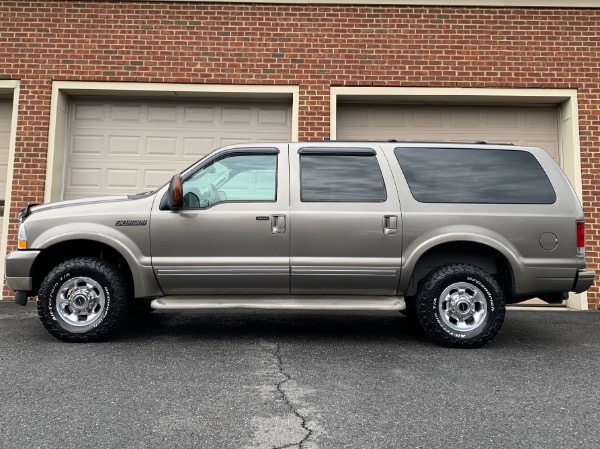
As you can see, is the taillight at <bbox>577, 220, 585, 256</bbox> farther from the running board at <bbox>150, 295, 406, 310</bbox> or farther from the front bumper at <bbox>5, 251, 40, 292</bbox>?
the front bumper at <bbox>5, 251, 40, 292</bbox>

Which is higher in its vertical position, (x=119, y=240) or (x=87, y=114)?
(x=87, y=114)

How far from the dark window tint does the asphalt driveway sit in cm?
146

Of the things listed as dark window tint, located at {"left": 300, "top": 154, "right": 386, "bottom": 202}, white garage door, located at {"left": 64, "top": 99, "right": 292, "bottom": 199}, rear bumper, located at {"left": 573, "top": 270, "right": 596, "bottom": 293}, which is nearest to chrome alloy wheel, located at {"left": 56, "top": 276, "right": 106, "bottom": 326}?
dark window tint, located at {"left": 300, "top": 154, "right": 386, "bottom": 202}

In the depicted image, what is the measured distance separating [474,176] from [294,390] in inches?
109

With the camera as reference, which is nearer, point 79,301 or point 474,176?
point 79,301

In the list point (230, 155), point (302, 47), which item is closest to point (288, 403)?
point (230, 155)

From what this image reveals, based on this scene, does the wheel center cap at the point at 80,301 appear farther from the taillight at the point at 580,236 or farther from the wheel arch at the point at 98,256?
the taillight at the point at 580,236

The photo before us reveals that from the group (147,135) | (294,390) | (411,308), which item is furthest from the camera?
(147,135)

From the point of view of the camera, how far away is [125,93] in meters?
7.80

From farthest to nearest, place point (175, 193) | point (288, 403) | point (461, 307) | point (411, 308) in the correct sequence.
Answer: point (411, 308) → point (461, 307) → point (175, 193) → point (288, 403)

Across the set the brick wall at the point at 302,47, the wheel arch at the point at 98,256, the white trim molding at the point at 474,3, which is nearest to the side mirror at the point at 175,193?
the wheel arch at the point at 98,256

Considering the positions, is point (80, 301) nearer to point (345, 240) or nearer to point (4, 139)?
point (345, 240)

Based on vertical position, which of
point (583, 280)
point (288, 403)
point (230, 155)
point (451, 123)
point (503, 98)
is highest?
point (503, 98)

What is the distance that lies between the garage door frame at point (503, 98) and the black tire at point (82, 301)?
14.6 feet
